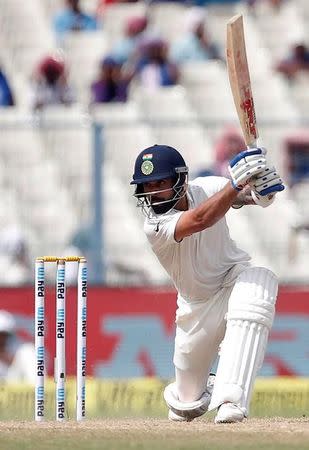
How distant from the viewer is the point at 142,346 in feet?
35.1

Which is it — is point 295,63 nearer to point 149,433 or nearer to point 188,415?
point 188,415

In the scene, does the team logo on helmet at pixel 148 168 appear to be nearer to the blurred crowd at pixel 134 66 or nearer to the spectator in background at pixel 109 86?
the blurred crowd at pixel 134 66

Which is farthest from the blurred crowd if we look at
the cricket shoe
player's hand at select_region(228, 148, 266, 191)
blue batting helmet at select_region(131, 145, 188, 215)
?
player's hand at select_region(228, 148, 266, 191)

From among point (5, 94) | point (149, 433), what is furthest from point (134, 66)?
point (149, 433)

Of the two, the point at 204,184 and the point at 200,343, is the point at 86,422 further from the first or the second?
the point at 204,184

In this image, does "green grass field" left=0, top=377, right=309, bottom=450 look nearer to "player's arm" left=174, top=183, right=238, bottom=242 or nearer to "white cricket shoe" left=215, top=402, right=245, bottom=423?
"white cricket shoe" left=215, top=402, right=245, bottom=423

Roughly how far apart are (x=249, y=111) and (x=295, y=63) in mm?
7181

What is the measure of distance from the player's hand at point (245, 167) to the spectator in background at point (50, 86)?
578 cm

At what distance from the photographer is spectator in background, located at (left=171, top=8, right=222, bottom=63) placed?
531 inches

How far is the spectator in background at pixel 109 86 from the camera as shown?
12.2 m

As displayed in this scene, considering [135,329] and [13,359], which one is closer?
[13,359]

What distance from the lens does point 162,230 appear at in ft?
21.5

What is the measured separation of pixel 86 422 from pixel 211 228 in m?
1.10

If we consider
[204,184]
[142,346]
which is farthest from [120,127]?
[204,184]
